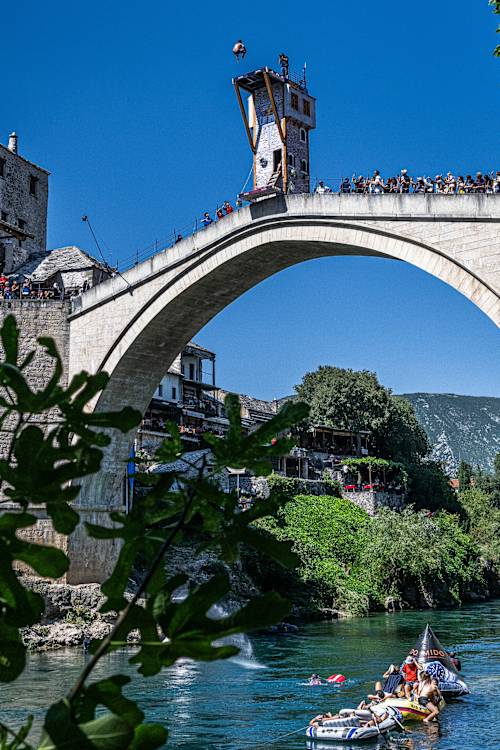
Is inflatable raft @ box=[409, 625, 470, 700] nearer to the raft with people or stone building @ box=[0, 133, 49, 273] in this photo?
the raft with people

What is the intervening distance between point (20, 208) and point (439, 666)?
21.4 meters

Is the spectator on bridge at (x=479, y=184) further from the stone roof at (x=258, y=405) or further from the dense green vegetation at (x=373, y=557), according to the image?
the stone roof at (x=258, y=405)

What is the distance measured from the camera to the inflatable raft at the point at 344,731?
11.3 metres

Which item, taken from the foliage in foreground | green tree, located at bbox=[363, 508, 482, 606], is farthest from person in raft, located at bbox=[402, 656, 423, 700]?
green tree, located at bbox=[363, 508, 482, 606]

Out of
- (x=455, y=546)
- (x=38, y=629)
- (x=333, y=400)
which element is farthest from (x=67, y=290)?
(x=333, y=400)

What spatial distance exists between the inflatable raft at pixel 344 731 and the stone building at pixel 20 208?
19.3m

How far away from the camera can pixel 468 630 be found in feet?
70.7

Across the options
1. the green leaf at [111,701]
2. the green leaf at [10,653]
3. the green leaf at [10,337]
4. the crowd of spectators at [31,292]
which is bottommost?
the green leaf at [111,701]

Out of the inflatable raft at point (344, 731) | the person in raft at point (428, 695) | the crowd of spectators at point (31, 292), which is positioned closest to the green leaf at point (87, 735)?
the inflatable raft at point (344, 731)

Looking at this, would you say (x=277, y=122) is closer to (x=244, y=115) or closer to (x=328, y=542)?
(x=244, y=115)

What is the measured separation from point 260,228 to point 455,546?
17.4 m

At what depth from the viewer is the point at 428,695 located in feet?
42.7

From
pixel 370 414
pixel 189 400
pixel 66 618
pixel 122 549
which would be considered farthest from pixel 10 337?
pixel 370 414

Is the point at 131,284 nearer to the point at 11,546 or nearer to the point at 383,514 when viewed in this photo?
the point at 383,514
